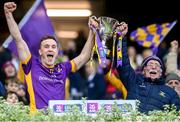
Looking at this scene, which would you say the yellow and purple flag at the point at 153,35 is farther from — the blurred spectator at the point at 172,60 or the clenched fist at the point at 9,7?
the clenched fist at the point at 9,7

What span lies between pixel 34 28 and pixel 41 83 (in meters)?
2.41

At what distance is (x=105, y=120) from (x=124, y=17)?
12180 millimetres

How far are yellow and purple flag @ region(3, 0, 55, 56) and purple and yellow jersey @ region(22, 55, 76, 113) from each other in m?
1.86

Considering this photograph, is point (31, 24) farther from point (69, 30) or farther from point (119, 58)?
point (69, 30)

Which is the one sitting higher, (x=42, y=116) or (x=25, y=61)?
(x=25, y=61)

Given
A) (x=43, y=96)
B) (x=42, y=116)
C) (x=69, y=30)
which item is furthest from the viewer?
(x=69, y=30)

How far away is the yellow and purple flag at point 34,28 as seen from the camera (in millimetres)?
11234

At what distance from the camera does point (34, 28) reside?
1152 centimetres

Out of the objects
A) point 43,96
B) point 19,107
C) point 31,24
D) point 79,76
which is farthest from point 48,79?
point 79,76

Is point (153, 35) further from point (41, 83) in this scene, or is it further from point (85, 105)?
point (85, 105)

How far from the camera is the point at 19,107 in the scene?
7598 mm

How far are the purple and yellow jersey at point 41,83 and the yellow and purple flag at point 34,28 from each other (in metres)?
1.86

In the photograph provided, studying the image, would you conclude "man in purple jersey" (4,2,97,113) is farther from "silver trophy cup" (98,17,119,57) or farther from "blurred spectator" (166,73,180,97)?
"blurred spectator" (166,73,180,97)

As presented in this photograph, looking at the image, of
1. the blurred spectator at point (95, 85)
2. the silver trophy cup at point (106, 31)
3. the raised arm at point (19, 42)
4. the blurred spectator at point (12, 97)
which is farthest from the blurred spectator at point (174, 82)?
the blurred spectator at point (95, 85)
